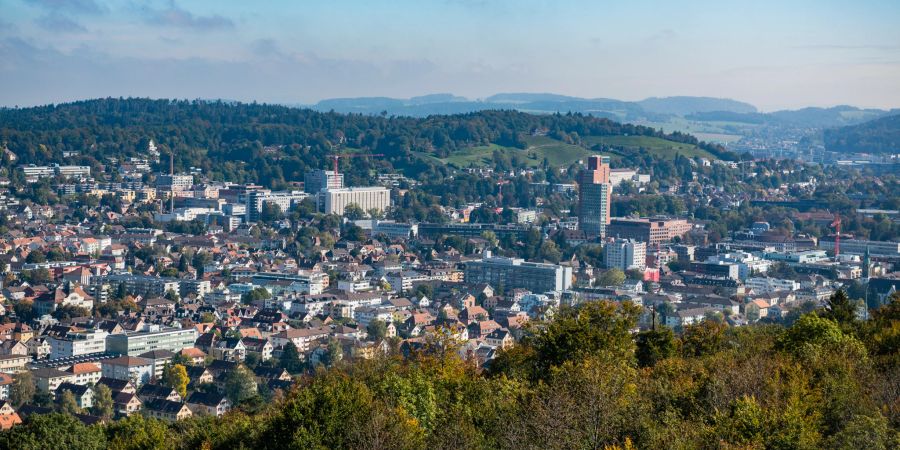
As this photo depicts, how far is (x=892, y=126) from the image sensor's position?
7831cm

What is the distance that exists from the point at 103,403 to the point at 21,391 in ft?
4.39

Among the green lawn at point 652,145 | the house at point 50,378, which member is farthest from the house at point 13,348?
the green lawn at point 652,145

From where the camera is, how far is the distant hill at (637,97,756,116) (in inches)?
5212

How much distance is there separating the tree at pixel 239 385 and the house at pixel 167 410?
28.1 inches

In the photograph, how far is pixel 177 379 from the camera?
19.3m

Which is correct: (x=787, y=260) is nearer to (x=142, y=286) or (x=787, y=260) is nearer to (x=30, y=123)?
(x=142, y=286)

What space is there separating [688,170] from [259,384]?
40.0 meters

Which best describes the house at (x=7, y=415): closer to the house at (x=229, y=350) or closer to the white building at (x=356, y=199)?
the house at (x=229, y=350)

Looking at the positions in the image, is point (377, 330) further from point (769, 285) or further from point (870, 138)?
point (870, 138)

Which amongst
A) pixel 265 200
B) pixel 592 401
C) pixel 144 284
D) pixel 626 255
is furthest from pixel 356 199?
pixel 592 401

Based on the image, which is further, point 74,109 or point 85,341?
point 74,109

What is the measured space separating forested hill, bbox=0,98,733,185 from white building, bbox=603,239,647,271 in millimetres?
20317

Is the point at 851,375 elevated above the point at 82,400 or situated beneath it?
elevated above

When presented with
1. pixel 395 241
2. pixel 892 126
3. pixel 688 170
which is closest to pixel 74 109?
pixel 688 170
